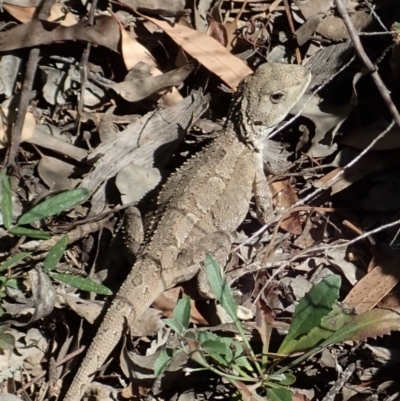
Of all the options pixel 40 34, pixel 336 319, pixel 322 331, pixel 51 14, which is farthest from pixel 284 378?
Answer: pixel 51 14

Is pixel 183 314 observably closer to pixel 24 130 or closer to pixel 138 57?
pixel 24 130

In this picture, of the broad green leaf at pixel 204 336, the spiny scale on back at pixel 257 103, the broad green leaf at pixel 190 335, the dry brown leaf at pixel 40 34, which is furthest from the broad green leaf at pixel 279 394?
the dry brown leaf at pixel 40 34

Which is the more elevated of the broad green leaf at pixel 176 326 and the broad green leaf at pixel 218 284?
the broad green leaf at pixel 218 284

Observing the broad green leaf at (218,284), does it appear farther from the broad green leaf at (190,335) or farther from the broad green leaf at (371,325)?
the broad green leaf at (371,325)

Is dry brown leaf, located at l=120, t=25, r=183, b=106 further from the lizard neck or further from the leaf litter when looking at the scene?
the lizard neck

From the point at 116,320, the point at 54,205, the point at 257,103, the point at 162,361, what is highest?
the point at 257,103

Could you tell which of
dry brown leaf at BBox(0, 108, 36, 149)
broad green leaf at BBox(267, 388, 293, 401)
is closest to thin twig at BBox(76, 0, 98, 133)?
dry brown leaf at BBox(0, 108, 36, 149)
